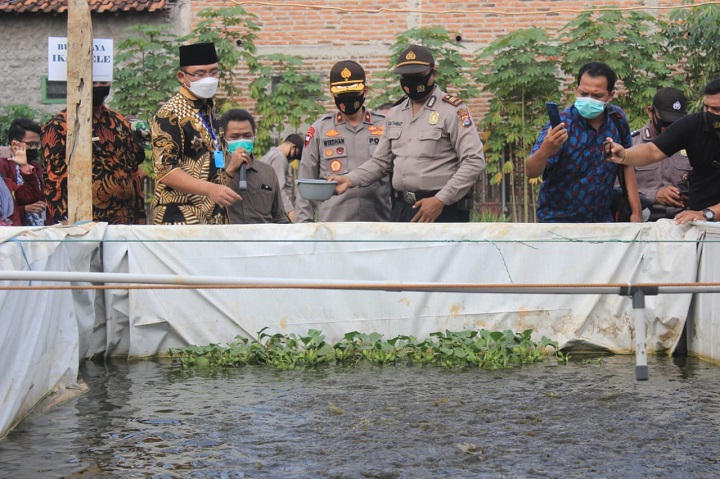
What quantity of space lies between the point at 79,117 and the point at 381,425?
287cm

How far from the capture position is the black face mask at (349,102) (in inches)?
290

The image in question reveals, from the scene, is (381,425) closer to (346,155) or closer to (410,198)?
(410,198)

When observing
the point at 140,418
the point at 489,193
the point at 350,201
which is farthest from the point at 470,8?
the point at 140,418

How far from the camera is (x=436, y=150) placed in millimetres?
7000

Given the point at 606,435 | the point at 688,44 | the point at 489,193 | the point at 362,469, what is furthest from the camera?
the point at 489,193

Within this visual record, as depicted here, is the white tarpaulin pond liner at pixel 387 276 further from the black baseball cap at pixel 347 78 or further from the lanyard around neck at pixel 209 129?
the black baseball cap at pixel 347 78

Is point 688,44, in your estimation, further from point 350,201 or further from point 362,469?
point 362,469

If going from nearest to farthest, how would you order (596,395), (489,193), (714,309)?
(596,395) → (714,309) → (489,193)

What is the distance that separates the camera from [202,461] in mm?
4383

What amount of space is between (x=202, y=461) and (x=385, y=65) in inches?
Answer: 523

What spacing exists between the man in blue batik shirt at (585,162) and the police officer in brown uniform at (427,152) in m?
0.44

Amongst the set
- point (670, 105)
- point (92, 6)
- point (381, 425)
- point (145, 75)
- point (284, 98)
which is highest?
point (92, 6)

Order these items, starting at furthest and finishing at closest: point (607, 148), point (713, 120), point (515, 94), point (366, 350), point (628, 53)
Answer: point (515, 94), point (628, 53), point (366, 350), point (713, 120), point (607, 148)

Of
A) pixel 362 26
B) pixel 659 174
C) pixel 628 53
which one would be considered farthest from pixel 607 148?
pixel 362 26
